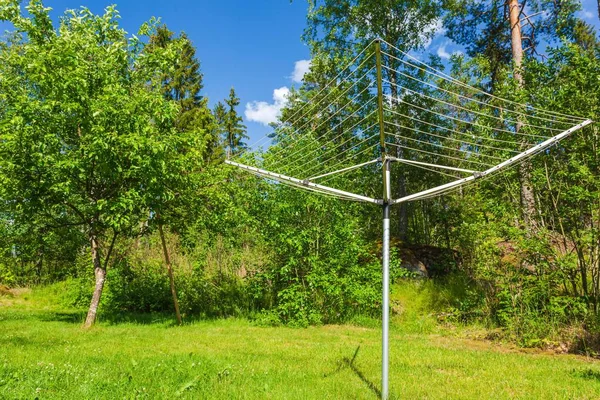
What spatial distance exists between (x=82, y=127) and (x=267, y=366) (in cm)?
672

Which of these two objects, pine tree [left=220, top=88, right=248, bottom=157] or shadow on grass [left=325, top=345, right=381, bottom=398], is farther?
pine tree [left=220, top=88, right=248, bottom=157]

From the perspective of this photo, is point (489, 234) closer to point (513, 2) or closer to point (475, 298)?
point (475, 298)

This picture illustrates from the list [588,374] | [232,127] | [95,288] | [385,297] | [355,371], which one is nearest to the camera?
[385,297]

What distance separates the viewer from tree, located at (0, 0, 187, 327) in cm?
851

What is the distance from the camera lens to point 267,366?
19.6 feet

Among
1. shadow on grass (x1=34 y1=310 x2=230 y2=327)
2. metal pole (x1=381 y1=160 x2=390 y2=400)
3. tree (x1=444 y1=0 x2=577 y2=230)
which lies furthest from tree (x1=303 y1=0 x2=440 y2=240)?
metal pole (x1=381 y1=160 x2=390 y2=400)

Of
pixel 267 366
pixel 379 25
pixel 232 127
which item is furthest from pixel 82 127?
pixel 232 127

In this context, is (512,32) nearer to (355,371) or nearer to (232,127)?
(355,371)

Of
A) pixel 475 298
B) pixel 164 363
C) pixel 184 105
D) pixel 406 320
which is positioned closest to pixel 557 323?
pixel 475 298

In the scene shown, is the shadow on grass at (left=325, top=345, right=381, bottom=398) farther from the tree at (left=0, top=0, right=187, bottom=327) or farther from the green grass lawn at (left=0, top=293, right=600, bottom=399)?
the tree at (left=0, top=0, right=187, bottom=327)

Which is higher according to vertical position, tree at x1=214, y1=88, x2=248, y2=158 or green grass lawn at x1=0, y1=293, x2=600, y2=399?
tree at x1=214, y1=88, x2=248, y2=158

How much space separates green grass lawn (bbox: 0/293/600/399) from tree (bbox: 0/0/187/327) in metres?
2.59

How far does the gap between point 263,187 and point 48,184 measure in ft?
16.9

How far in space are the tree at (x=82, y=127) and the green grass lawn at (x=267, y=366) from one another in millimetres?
2589
